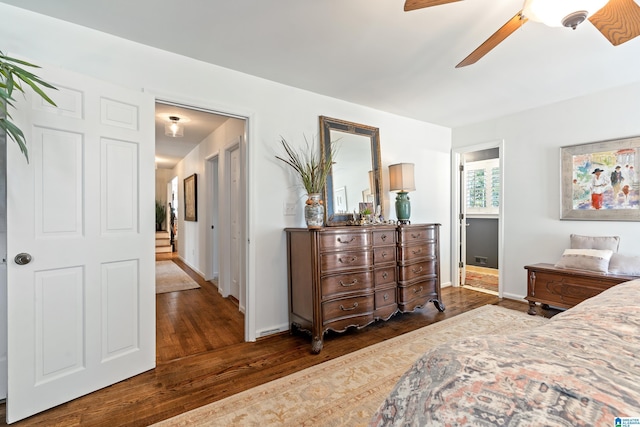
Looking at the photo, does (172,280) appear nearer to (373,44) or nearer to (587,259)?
(373,44)

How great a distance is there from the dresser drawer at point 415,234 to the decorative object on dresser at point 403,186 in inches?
9.1

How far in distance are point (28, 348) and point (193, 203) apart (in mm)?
4253

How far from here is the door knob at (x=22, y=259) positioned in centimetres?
164

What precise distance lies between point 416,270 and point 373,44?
220 centimetres

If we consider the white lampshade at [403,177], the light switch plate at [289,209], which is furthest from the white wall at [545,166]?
the light switch plate at [289,209]

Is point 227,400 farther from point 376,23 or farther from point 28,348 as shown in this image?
point 376,23

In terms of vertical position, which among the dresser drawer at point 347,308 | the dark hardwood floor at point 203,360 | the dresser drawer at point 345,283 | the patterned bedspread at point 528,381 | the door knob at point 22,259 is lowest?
the dark hardwood floor at point 203,360

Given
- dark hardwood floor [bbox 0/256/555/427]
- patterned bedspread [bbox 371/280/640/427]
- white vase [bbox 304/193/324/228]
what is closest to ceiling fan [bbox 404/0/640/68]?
patterned bedspread [bbox 371/280/640/427]

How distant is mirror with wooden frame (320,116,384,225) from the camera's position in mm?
3131

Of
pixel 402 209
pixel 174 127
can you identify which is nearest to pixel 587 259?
pixel 402 209

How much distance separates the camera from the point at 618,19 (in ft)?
4.91

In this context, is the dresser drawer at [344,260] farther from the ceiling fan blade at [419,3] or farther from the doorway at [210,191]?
the ceiling fan blade at [419,3]

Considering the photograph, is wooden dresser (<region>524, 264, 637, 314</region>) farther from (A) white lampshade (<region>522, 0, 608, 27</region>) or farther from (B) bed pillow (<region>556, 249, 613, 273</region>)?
(A) white lampshade (<region>522, 0, 608, 27</region>)

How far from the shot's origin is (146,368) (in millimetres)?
2121
